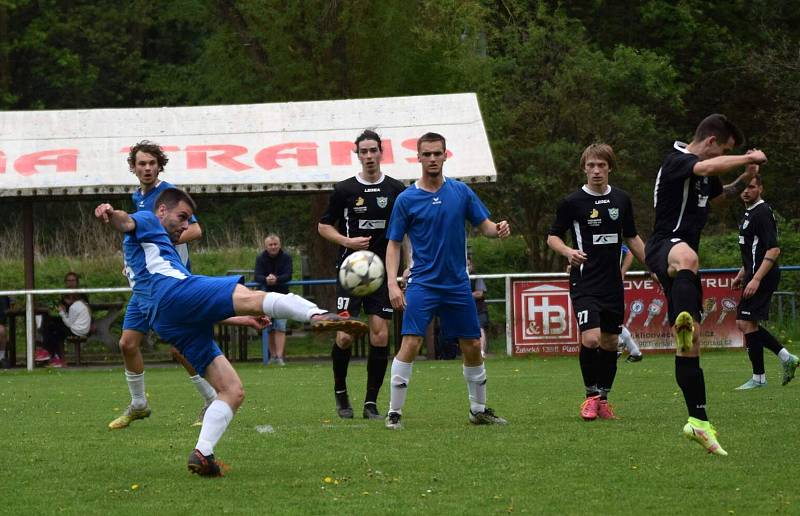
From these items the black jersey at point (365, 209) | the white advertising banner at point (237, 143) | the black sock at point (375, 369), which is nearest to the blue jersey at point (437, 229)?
the black jersey at point (365, 209)

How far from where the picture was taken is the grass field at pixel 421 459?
6.42 m

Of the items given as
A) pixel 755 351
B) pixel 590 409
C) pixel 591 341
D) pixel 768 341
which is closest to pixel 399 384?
pixel 590 409

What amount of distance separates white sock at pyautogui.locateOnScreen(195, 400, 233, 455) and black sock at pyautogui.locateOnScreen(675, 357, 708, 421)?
8.93 ft

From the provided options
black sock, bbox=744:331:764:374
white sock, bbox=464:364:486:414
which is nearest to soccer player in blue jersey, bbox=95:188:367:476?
white sock, bbox=464:364:486:414

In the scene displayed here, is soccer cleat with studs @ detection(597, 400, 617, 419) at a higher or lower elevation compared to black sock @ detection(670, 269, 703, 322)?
lower

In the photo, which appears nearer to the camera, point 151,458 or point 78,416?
point 151,458

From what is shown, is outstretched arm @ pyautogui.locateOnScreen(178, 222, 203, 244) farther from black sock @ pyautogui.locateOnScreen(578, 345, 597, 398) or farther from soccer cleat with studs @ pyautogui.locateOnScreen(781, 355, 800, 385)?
soccer cleat with studs @ pyautogui.locateOnScreen(781, 355, 800, 385)

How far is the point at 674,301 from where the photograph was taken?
317 inches

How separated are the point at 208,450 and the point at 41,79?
38725 millimetres

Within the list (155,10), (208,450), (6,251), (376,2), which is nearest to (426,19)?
(376,2)

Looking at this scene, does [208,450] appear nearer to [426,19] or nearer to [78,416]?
[78,416]

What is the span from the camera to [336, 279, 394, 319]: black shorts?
1055 cm

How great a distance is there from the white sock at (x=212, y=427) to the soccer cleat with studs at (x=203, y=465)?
30mm

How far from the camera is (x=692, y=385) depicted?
792 cm
